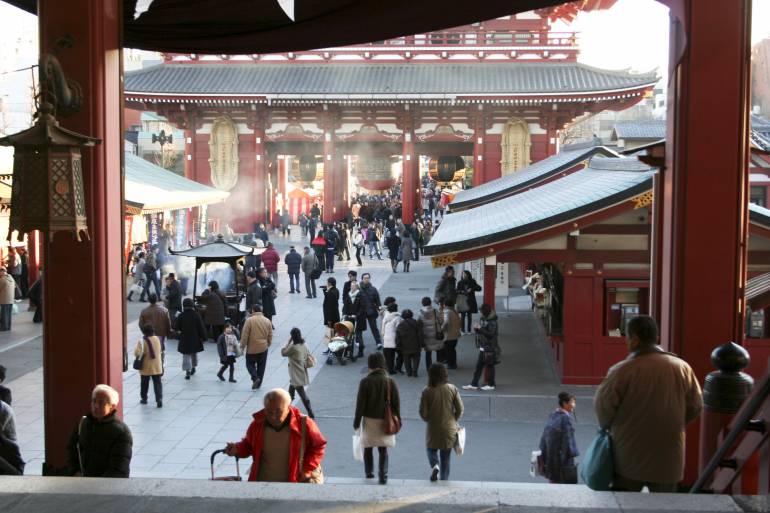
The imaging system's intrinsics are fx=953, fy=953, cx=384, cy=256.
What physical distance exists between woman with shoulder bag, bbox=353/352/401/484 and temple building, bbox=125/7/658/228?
84.6ft

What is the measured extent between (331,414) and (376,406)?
346 centimetres

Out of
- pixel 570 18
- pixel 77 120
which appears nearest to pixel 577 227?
pixel 77 120

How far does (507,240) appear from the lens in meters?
14.6

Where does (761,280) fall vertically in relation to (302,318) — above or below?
above

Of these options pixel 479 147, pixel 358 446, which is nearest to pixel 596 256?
pixel 358 446

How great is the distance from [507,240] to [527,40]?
24619 millimetres

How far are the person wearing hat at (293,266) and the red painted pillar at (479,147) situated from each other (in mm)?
12658

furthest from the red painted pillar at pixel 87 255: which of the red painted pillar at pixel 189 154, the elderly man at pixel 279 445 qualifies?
the red painted pillar at pixel 189 154

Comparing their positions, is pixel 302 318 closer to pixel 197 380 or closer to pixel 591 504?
pixel 197 380

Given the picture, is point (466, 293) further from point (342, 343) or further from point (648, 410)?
point (648, 410)

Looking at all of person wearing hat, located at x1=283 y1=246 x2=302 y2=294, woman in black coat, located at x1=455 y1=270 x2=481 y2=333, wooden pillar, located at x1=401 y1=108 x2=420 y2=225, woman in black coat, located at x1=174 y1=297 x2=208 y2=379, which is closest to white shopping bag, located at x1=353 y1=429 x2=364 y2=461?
woman in black coat, located at x1=174 y1=297 x2=208 y2=379

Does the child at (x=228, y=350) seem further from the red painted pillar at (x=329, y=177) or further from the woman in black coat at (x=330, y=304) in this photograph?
the red painted pillar at (x=329, y=177)

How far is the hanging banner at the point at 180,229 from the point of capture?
30.1 m

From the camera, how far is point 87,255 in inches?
231
